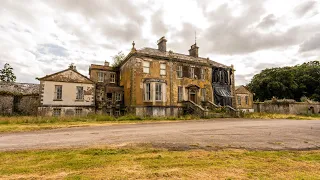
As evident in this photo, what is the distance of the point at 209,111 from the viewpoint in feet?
71.2

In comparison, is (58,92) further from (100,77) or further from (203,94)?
(203,94)

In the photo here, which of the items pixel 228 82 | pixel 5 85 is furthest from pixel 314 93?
pixel 5 85

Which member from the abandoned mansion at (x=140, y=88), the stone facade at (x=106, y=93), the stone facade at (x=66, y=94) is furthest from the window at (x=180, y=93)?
the stone facade at (x=66, y=94)

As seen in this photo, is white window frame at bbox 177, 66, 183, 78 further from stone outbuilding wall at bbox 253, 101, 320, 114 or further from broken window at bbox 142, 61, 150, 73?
stone outbuilding wall at bbox 253, 101, 320, 114

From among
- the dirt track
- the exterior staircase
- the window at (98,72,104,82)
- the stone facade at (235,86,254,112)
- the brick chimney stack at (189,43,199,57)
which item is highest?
the brick chimney stack at (189,43,199,57)

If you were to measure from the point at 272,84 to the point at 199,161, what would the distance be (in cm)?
5743

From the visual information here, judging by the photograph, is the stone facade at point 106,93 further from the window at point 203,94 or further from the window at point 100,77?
the window at point 203,94

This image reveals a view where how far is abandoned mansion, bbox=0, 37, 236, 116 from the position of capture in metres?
22.0

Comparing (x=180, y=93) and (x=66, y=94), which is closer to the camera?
(x=66, y=94)

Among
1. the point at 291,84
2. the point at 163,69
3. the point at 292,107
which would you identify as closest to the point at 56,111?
the point at 163,69

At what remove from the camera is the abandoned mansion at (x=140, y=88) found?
868 inches

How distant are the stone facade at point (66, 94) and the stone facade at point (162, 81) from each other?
4881 mm

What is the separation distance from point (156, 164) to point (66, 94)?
21.8m

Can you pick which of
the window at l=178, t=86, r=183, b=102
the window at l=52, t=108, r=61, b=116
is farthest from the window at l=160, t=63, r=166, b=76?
the window at l=52, t=108, r=61, b=116
